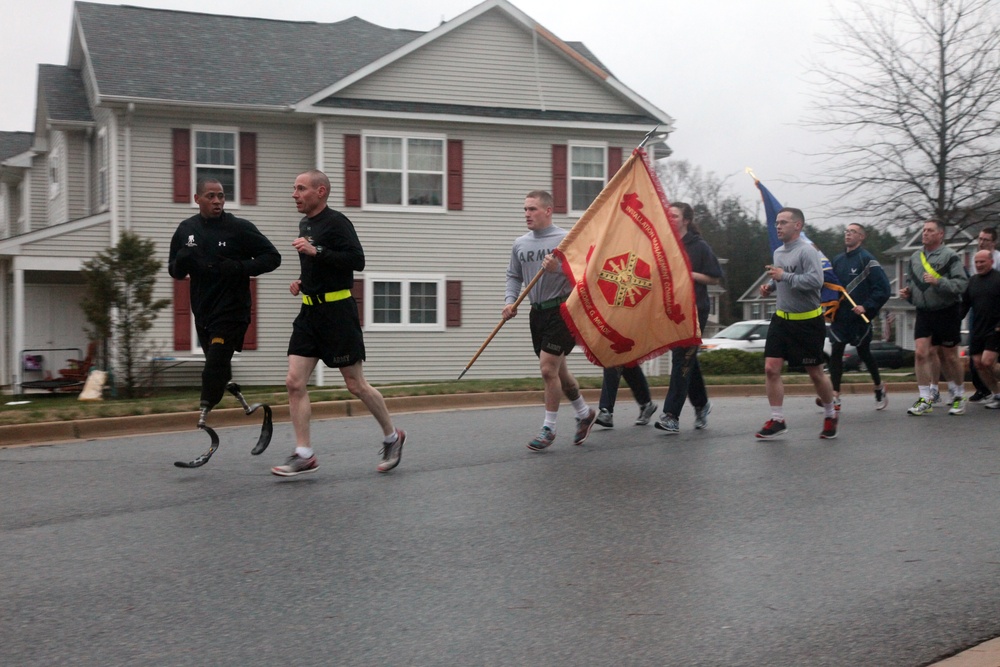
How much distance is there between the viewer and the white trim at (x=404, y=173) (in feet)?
78.3

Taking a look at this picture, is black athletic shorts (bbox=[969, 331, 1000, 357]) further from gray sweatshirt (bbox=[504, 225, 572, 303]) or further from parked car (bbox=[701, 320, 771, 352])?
parked car (bbox=[701, 320, 771, 352])

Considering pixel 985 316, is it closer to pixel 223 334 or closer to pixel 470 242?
pixel 223 334

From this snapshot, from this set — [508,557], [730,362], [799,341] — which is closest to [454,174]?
[730,362]

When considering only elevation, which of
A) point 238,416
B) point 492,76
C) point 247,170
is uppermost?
point 492,76

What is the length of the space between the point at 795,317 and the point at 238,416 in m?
5.67

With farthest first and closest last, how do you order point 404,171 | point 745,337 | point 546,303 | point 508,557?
point 745,337
point 404,171
point 546,303
point 508,557

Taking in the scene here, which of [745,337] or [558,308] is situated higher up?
[558,308]

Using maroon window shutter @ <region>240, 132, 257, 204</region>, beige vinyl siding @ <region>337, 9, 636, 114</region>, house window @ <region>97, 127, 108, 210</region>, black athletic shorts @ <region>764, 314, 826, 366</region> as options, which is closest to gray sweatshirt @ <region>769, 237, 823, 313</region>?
Result: black athletic shorts @ <region>764, 314, 826, 366</region>

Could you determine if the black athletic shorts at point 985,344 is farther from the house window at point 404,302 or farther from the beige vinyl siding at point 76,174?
the beige vinyl siding at point 76,174

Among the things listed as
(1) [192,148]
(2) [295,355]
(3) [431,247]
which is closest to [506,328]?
(3) [431,247]

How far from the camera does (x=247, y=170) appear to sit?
23.4m

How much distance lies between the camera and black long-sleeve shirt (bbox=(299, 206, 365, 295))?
7.24 meters

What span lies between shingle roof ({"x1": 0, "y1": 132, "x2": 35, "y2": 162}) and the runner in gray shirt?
27013mm

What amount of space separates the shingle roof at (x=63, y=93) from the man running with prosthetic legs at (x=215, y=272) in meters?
18.3
